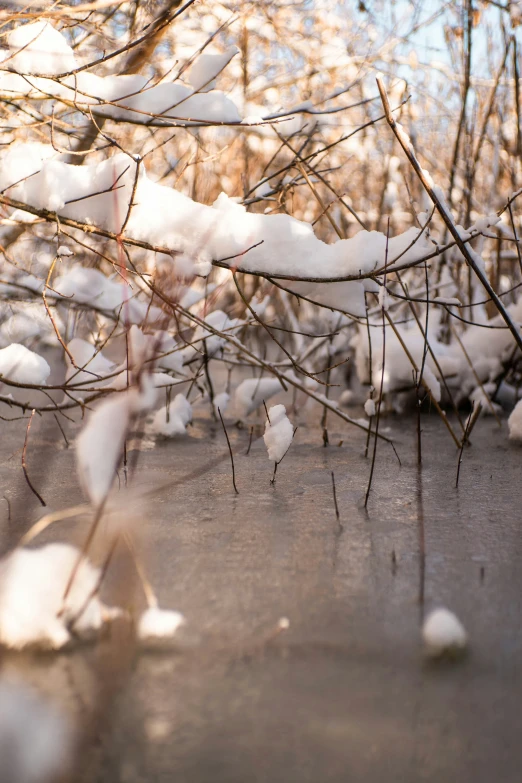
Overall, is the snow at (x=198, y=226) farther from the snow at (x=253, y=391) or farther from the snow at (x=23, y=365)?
the snow at (x=253, y=391)

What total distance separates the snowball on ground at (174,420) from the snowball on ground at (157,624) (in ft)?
4.47

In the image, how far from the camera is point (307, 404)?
3.24 metres

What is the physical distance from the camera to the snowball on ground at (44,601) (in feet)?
3.35

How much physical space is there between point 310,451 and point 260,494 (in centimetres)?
54

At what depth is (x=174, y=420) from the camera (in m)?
2.41

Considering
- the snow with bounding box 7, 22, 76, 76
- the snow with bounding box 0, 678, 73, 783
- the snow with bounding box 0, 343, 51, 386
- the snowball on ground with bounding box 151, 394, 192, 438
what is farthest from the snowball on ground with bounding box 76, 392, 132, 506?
the snowball on ground with bounding box 151, 394, 192, 438

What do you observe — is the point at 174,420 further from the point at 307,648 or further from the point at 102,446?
the point at 307,648

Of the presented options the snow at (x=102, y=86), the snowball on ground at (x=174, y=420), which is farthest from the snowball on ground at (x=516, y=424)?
the snow at (x=102, y=86)

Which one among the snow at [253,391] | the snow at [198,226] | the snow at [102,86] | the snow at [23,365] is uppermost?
the snow at [102,86]

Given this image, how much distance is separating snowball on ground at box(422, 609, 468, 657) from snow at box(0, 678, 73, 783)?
1.65 ft

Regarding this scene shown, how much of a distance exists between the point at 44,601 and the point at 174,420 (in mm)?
1362

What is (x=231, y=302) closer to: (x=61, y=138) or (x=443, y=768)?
(x=61, y=138)

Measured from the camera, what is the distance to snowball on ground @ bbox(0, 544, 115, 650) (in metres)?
1.02

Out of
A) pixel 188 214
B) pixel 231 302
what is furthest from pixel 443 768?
pixel 231 302
